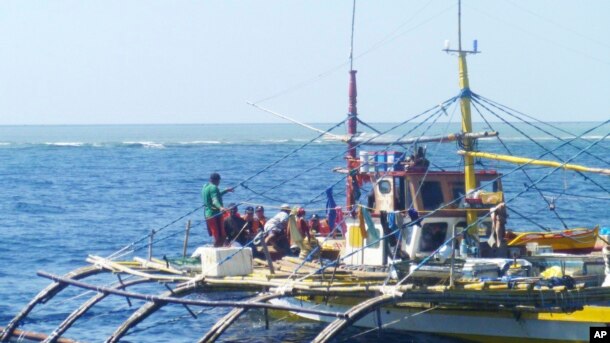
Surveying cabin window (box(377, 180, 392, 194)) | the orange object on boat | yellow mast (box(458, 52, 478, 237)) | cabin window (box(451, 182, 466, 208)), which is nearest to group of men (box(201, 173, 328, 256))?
cabin window (box(377, 180, 392, 194))

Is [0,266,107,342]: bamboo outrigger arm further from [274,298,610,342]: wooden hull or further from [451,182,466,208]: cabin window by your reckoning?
[451,182,466,208]: cabin window

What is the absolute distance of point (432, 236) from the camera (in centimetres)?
2580

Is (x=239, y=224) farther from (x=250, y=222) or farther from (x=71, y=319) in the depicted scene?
(x=71, y=319)

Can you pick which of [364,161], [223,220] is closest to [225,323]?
[223,220]

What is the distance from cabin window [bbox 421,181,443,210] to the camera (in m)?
26.5

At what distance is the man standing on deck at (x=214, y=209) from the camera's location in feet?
88.4

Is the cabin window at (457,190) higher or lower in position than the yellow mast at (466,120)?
lower

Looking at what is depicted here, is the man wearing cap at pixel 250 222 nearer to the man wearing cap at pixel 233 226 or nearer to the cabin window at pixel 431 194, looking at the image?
the man wearing cap at pixel 233 226

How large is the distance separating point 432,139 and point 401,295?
7718 millimetres

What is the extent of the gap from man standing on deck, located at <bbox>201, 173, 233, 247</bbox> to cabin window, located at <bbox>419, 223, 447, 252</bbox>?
190 inches

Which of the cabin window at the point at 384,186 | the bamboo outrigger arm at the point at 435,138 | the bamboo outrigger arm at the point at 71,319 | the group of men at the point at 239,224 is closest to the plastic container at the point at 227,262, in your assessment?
the bamboo outrigger arm at the point at 71,319

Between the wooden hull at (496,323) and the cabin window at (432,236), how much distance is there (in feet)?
5.88

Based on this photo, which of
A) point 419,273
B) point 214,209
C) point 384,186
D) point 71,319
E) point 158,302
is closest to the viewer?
point 419,273

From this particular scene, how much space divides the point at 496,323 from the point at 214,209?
763 cm
